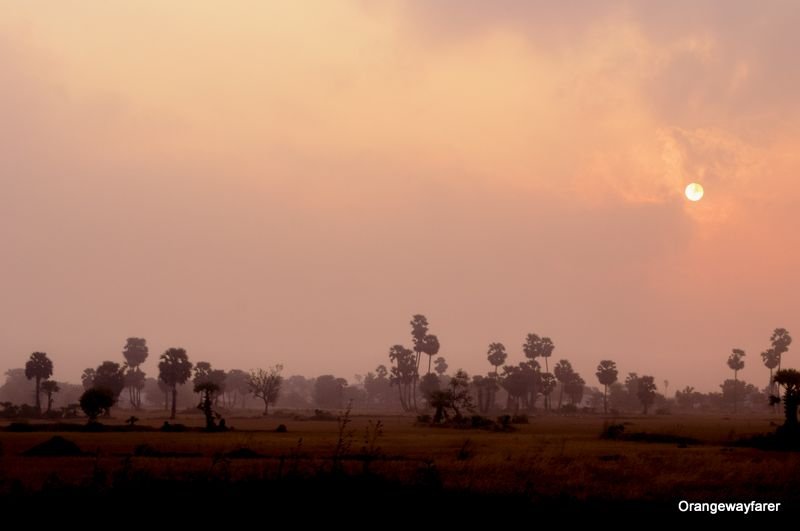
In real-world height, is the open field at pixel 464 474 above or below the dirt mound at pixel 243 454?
above

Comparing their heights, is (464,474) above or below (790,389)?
below

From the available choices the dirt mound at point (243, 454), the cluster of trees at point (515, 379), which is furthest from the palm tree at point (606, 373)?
the dirt mound at point (243, 454)

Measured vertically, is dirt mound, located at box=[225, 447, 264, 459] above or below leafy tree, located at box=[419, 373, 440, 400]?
above

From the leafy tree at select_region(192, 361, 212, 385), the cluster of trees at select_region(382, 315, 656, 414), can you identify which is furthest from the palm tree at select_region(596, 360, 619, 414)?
the leafy tree at select_region(192, 361, 212, 385)

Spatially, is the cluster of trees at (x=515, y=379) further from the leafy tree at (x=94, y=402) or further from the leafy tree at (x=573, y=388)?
the leafy tree at (x=94, y=402)

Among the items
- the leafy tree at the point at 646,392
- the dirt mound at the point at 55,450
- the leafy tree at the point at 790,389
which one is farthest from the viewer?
the leafy tree at the point at 646,392

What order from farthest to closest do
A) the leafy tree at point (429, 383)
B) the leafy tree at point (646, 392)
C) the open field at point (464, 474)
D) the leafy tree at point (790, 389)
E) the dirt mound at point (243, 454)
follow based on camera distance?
the leafy tree at point (429, 383) < the leafy tree at point (646, 392) < the leafy tree at point (790, 389) < the dirt mound at point (243, 454) < the open field at point (464, 474)

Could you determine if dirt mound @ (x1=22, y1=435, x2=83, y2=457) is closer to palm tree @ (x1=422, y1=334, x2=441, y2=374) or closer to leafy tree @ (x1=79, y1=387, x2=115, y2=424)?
leafy tree @ (x1=79, y1=387, x2=115, y2=424)

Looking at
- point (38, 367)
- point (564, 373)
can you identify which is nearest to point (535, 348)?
point (564, 373)

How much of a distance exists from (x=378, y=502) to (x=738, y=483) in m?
15.2

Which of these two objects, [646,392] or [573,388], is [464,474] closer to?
[646,392]

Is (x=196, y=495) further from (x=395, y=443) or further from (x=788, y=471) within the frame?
(x=395, y=443)

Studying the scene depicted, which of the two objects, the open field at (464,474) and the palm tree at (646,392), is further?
the palm tree at (646,392)

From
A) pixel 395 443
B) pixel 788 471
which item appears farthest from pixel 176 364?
pixel 788 471
